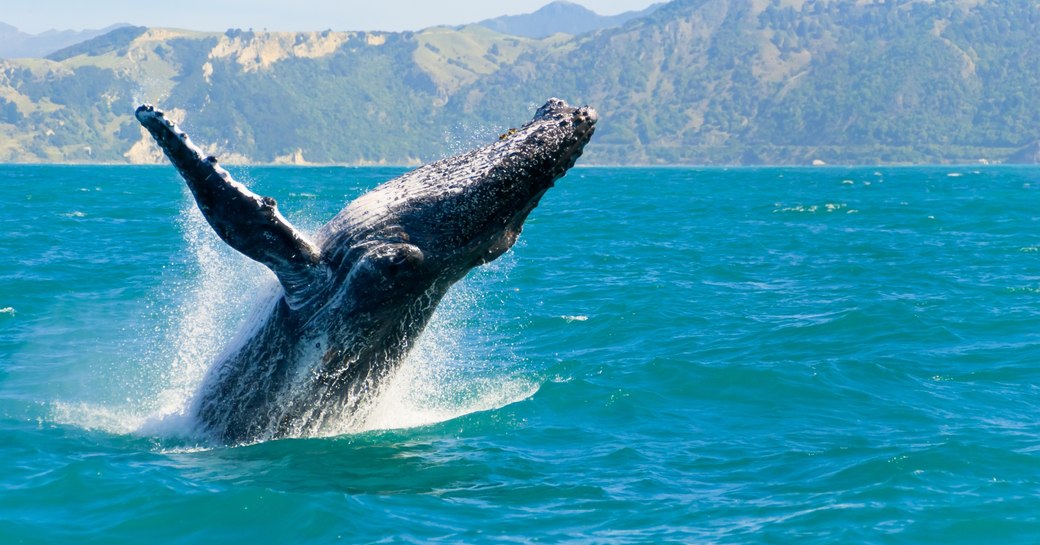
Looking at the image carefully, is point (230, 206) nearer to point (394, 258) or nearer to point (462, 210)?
point (394, 258)

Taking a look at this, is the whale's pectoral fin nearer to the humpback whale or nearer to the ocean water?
the humpback whale

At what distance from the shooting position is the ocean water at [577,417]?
911cm

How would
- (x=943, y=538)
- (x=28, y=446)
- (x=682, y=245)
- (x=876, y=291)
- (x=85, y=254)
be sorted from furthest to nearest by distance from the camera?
(x=682, y=245)
(x=85, y=254)
(x=876, y=291)
(x=28, y=446)
(x=943, y=538)

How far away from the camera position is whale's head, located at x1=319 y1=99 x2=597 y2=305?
372 inches

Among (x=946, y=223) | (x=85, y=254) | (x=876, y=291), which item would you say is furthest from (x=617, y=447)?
(x=946, y=223)

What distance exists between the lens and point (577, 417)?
12844mm

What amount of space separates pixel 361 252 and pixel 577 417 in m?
4.13

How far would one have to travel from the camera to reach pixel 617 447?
11.5 m

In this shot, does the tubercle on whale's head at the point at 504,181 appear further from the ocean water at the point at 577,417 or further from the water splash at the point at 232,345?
the ocean water at the point at 577,417

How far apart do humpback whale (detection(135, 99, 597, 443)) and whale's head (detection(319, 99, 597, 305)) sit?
1 centimetres

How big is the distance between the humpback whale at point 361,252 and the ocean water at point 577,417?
56cm

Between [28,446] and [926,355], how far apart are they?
11.6 m

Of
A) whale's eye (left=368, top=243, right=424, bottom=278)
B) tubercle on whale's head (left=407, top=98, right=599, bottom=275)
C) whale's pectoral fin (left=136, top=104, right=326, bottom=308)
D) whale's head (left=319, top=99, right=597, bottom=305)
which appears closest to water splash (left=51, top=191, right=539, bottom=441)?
whale's pectoral fin (left=136, top=104, right=326, bottom=308)

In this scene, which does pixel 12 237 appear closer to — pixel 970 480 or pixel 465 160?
pixel 465 160
